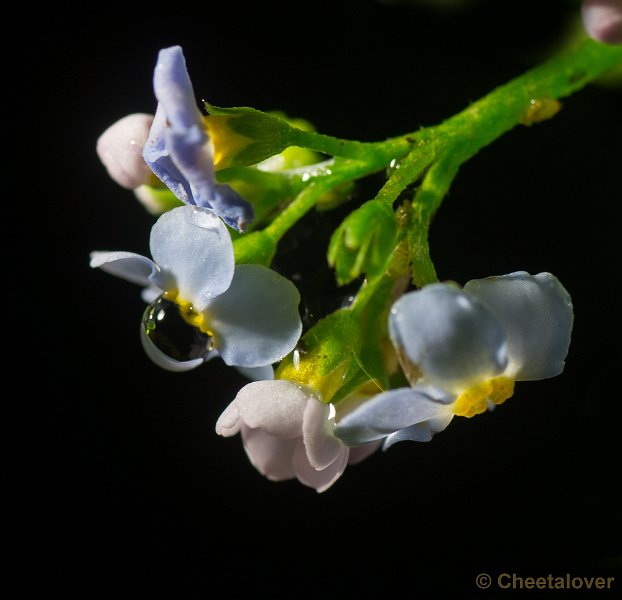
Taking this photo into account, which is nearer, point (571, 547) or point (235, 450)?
point (571, 547)

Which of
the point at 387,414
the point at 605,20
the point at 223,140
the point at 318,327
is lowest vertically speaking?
the point at 387,414

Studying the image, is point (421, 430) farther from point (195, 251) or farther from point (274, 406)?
point (195, 251)

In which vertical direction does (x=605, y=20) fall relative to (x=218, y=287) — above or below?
above

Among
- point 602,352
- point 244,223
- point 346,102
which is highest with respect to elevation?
point 346,102

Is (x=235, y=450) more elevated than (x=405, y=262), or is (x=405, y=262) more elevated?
(x=235, y=450)

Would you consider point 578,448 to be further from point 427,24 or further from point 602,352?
point 427,24

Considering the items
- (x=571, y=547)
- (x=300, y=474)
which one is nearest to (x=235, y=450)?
(x=571, y=547)

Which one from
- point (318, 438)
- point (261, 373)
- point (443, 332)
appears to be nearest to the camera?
point (443, 332)

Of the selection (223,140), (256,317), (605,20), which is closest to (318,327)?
(256,317)
